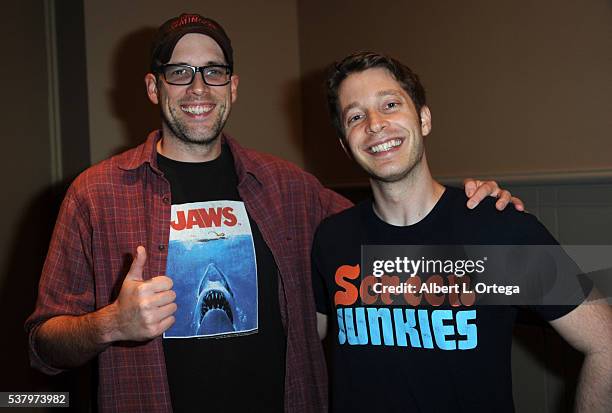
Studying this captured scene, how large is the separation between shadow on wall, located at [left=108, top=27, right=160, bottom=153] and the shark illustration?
1072mm

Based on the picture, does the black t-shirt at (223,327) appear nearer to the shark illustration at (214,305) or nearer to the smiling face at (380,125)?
the shark illustration at (214,305)

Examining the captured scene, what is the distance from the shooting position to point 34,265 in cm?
227

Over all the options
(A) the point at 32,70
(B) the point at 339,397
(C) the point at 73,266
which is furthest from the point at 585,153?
(A) the point at 32,70

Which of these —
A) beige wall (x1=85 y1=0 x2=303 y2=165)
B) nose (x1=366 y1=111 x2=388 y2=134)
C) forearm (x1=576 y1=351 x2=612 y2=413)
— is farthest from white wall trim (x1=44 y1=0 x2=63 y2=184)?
forearm (x1=576 y1=351 x2=612 y2=413)

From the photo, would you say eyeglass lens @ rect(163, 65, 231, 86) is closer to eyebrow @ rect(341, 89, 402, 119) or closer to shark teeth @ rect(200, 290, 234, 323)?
eyebrow @ rect(341, 89, 402, 119)

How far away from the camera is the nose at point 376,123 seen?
4.02 ft

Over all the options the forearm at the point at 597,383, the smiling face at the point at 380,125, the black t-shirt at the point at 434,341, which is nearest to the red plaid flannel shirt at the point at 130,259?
the black t-shirt at the point at 434,341

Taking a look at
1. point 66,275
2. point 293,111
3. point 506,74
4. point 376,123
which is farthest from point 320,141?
point 66,275

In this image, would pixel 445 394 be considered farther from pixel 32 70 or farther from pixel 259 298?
pixel 32 70

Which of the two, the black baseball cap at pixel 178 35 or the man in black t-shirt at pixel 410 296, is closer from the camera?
the man in black t-shirt at pixel 410 296

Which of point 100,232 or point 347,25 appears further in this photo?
point 347,25

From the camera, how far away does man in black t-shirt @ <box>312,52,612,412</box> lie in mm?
1092

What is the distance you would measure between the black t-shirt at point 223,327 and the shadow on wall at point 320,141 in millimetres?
1147

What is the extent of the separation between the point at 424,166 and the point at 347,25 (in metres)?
1.42
